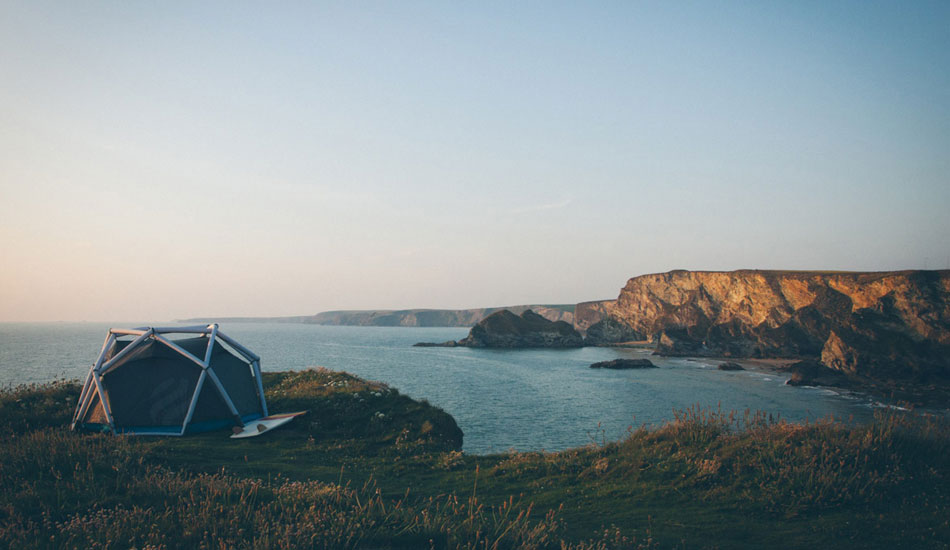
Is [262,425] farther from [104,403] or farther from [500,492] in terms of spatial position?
[500,492]

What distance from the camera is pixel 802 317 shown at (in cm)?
7112

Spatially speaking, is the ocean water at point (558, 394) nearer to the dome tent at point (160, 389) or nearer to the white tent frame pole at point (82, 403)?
the dome tent at point (160, 389)

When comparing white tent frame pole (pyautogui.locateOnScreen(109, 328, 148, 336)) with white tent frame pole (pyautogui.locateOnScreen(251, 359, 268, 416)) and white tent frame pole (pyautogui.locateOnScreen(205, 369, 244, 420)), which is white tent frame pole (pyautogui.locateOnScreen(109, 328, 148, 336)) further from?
white tent frame pole (pyautogui.locateOnScreen(251, 359, 268, 416))

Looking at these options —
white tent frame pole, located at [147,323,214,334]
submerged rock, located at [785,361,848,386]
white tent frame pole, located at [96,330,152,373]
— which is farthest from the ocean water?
white tent frame pole, located at [96,330,152,373]

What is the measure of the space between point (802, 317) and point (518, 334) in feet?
205

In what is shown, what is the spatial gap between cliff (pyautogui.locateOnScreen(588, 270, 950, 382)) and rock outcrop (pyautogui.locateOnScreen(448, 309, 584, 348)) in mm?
12674

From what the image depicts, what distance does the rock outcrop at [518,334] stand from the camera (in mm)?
116938

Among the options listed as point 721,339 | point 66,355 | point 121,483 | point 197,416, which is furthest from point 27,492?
point 721,339

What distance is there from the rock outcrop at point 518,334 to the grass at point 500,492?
10213 centimetres

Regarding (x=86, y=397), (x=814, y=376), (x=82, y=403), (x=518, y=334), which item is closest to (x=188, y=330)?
(x=86, y=397)

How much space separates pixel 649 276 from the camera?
120 metres

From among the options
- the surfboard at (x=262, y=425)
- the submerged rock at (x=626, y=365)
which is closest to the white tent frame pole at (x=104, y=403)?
the surfboard at (x=262, y=425)

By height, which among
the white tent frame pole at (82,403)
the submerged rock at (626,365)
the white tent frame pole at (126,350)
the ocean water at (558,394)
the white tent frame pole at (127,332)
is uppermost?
the white tent frame pole at (127,332)

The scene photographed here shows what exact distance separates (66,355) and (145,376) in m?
74.5
